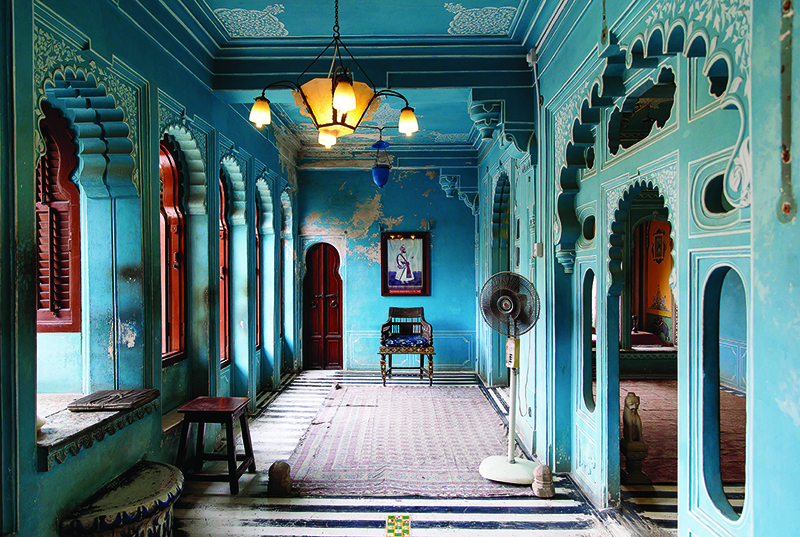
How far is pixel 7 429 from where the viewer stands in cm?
233

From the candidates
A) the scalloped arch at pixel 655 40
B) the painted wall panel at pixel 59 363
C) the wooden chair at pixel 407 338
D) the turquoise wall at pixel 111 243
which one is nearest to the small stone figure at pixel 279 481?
the turquoise wall at pixel 111 243

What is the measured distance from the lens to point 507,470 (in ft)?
14.1

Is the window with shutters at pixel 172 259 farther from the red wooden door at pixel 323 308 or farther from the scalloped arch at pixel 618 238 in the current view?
the red wooden door at pixel 323 308

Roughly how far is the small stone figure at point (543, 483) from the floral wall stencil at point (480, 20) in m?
3.97

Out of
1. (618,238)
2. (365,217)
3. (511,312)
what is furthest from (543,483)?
(365,217)

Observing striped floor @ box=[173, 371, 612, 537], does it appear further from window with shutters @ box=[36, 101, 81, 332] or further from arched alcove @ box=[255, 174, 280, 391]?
arched alcove @ box=[255, 174, 280, 391]

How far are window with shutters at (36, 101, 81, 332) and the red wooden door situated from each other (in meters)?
5.42

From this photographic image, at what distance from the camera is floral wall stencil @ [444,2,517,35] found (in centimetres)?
404

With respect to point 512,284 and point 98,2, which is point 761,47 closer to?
point 512,284

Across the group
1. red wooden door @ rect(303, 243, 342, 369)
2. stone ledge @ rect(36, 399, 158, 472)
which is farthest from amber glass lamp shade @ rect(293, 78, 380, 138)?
red wooden door @ rect(303, 243, 342, 369)

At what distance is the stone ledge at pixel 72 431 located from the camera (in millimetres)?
2562

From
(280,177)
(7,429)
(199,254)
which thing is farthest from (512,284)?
(280,177)

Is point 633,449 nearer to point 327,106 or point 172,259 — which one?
point 327,106

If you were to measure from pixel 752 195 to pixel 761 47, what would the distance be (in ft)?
1.79
